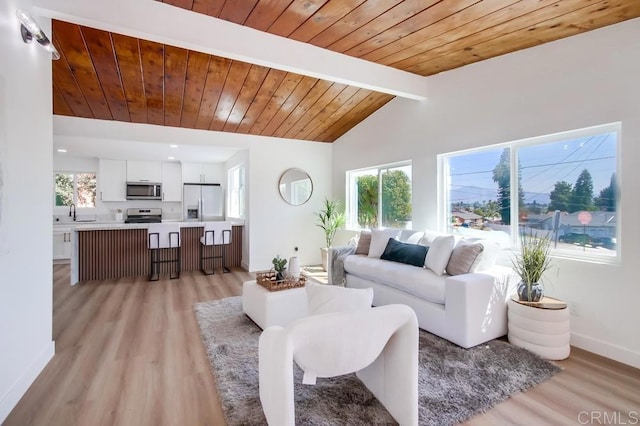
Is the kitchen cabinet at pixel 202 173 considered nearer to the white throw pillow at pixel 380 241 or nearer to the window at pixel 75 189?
the window at pixel 75 189

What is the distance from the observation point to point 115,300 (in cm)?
404

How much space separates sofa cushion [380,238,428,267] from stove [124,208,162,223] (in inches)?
240

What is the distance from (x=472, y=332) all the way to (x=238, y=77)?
3.77m

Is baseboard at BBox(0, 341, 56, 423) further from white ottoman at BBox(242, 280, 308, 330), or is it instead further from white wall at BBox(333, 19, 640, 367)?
white wall at BBox(333, 19, 640, 367)

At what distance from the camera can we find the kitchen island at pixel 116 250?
16.6ft

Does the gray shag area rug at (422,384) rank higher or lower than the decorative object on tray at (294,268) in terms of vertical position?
lower

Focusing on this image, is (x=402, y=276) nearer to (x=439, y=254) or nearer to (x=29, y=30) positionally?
(x=439, y=254)

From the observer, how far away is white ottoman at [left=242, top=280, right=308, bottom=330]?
2932 millimetres

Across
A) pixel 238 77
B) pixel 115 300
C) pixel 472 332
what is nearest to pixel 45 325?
pixel 115 300

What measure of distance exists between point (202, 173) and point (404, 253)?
600cm

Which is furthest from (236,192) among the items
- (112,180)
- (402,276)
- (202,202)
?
(402,276)

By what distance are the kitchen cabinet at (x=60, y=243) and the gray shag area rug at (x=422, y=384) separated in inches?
223

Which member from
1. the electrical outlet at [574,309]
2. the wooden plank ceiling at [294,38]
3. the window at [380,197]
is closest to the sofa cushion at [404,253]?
the window at [380,197]

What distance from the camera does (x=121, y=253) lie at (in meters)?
5.34
